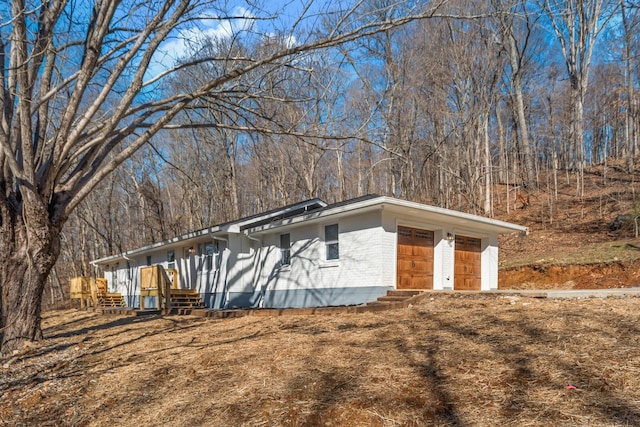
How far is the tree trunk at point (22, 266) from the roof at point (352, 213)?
261 inches

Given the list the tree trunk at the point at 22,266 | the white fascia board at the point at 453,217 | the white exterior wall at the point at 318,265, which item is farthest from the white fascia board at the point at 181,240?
the tree trunk at the point at 22,266

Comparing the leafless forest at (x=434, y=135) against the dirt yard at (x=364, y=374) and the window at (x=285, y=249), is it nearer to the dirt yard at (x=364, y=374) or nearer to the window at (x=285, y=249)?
the window at (x=285, y=249)

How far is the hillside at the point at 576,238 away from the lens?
15.4 meters

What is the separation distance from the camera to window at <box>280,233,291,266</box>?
48.3ft

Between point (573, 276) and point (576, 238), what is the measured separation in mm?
4432

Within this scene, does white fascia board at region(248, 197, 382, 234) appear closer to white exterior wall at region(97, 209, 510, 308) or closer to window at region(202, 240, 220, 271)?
white exterior wall at region(97, 209, 510, 308)

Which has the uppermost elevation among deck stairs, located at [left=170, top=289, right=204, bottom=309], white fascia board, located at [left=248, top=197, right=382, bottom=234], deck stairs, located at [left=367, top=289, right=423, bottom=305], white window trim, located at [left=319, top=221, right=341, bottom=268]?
white fascia board, located at [left=248, top=197, right=382, bottom=234]

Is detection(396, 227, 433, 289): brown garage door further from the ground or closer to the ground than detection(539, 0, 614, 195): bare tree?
closer to the ground

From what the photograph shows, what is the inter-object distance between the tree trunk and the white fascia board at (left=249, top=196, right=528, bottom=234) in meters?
6.56

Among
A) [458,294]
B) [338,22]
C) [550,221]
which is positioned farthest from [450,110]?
[338,22]

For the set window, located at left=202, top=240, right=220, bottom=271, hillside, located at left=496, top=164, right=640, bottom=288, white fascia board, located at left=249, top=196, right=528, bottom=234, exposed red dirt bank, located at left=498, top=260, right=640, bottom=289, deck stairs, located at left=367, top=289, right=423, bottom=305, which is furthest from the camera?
window, located at left=202, top=240, right=220, bottom=271

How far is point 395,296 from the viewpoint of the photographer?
37.3 feet

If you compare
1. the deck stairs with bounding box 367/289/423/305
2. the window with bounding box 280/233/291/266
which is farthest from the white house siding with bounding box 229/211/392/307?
the deck stairs with bounding box 367/289/423/305

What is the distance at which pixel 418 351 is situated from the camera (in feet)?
18.6
